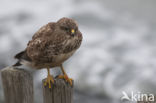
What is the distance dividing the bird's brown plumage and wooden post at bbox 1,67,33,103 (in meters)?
0.25

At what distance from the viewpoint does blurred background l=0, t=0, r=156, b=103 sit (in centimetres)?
648

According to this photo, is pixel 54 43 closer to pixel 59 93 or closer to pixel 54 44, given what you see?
pixel 54 44

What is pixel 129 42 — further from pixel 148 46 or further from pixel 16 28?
pixel 16 28

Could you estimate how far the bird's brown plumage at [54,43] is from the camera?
317cm

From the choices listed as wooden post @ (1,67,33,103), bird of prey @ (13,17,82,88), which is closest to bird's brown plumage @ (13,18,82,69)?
bird of prey @ (13,17,82,88)

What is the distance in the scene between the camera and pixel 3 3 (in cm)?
917

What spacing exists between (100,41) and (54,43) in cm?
451

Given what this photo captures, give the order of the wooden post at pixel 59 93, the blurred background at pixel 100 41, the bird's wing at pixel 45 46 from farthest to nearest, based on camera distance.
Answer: the blurred background at pixel 100 41 → the bird's wing at pixel 45 46 → the wooden post at pixel 59 93

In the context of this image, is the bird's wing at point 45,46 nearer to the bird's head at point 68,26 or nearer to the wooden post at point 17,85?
the bird's head at point 68,26

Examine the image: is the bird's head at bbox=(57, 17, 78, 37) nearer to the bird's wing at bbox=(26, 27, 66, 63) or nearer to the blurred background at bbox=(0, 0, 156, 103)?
the bird's wing at bbox=(26, 27, 66, 63)

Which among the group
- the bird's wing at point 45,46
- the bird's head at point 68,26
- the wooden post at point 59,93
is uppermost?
the bird's head at point 68,26

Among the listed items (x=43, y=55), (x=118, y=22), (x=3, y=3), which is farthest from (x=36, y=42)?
(x=3, y=3)

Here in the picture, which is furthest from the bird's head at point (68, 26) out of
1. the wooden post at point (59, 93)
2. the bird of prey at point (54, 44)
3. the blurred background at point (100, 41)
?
the blurred background at point (100, 41)

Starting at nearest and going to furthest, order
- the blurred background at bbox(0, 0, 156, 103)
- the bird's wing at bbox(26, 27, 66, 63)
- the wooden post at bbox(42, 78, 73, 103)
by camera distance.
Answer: the wooden post at bbox(42, 78, 73, 103) → the bird's wing at bbox(26, 27, 66, 63) → the blurred background at bbox(0, 0, 156, 103)
